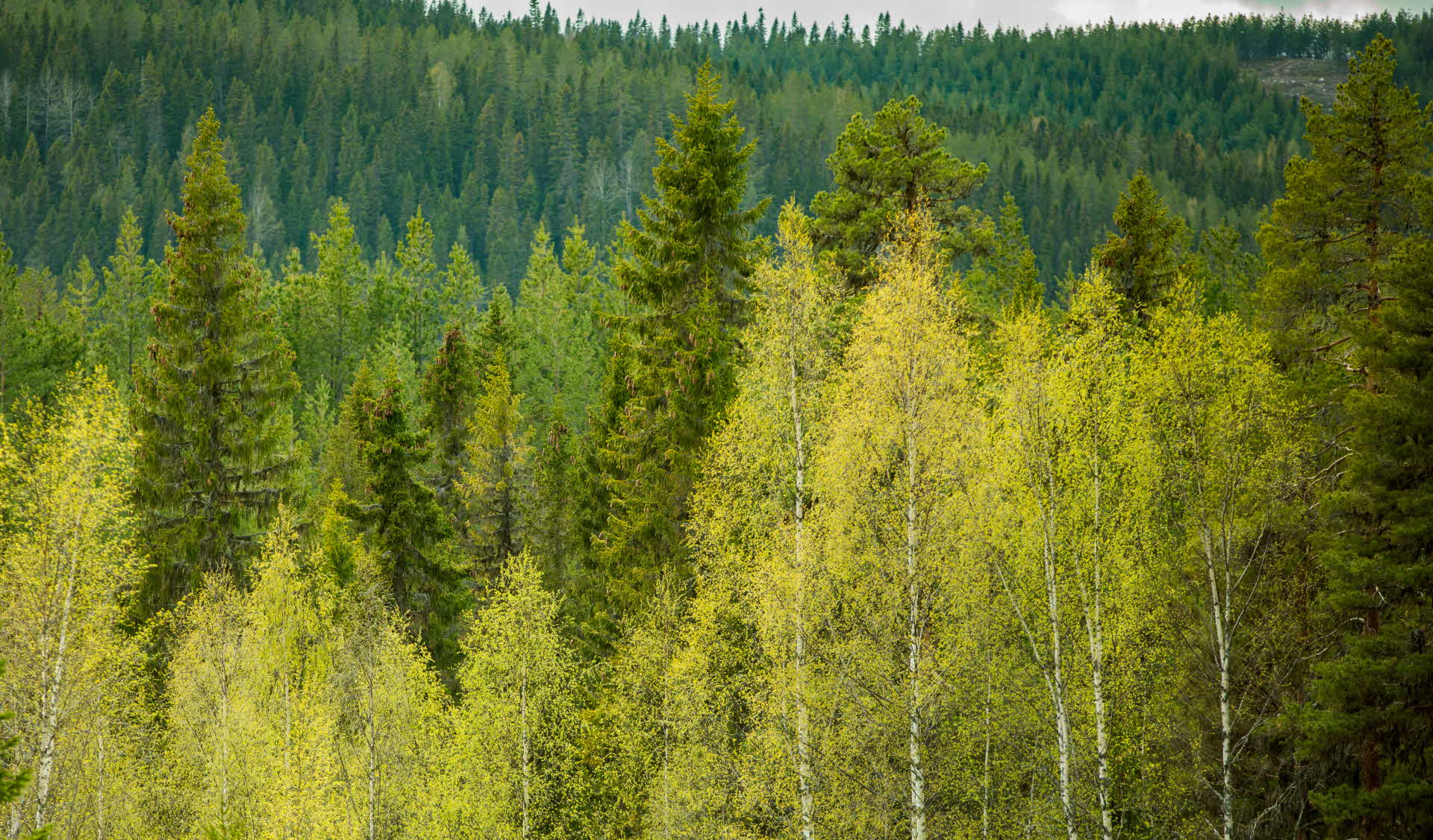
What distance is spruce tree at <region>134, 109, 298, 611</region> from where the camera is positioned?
101ft

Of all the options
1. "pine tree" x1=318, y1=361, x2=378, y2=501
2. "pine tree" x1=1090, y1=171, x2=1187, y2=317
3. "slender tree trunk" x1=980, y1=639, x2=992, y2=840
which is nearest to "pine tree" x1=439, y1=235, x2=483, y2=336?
"pine tree" x1=318, y1=361, x2=378, y2=501

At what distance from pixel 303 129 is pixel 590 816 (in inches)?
6468

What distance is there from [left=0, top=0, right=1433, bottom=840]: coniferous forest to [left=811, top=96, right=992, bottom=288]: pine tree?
108 mm

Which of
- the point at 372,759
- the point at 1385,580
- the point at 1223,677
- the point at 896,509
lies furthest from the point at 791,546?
the point at 372,759

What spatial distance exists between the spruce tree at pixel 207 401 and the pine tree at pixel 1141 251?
2394 cm

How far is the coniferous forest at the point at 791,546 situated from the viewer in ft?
57.4

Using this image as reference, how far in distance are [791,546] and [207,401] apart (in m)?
20.6

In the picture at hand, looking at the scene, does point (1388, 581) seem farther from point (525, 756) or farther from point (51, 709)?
point (51, 709)

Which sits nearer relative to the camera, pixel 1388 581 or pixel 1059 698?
pixel 1388 581

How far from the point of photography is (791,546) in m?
18.7

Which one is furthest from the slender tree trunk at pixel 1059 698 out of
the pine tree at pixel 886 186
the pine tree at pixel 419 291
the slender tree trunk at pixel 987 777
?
the pine tree at pixel 419 291

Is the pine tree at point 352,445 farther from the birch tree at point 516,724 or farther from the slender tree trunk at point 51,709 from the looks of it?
the slender tree trunk at point 51,709

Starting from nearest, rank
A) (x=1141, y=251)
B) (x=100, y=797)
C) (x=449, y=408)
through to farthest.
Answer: (x=100, y=797) → (x=1141, y=251) → (x=449, y=408)

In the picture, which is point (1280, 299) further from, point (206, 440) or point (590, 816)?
point (206, 440)
